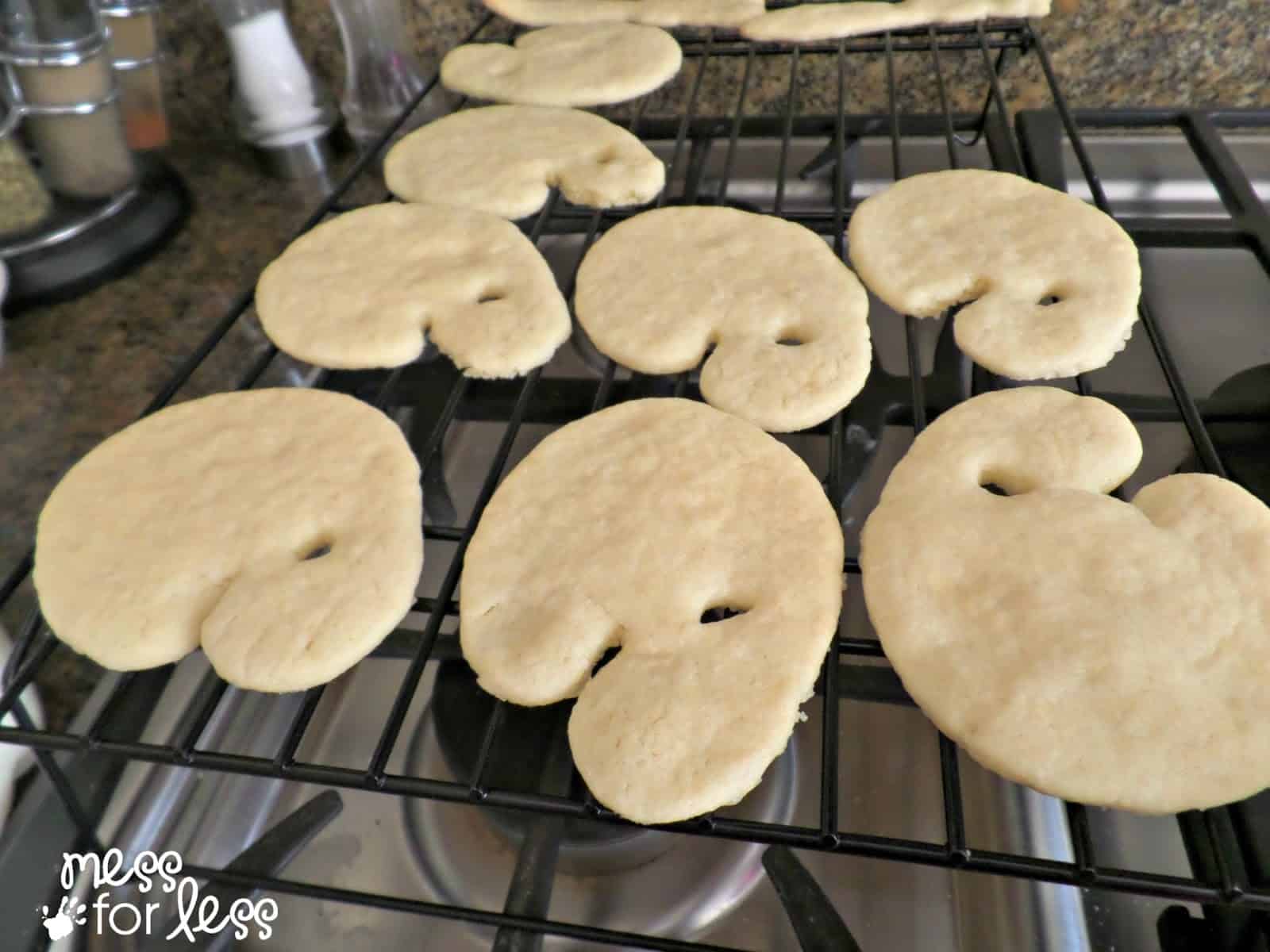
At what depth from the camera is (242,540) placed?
58cm

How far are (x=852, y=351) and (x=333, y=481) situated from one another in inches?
14.6

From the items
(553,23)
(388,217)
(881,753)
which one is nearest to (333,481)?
(388,217)

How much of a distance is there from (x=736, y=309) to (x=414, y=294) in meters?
0.26

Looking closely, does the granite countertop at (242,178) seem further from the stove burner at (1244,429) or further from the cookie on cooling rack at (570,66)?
the stove burner at (1244,429)

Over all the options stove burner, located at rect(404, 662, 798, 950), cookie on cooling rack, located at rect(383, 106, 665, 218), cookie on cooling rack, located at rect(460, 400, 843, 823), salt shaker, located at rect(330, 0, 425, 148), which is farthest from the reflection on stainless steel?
salt shaker, located at rect(330, 0, 425, 148)

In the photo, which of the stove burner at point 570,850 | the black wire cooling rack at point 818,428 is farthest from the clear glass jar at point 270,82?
the stove burner at point 570,850

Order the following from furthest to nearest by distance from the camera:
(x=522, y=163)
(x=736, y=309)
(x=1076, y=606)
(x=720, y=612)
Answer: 1. (x=522, y=163)
2. (x=736, y=309)
3. (x=720, y=612)
4. (x=1076, y=606)

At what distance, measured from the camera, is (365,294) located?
75 cm

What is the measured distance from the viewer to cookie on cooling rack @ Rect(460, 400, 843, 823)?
1.51 feet

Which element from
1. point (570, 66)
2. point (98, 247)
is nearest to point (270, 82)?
point (98, 247)

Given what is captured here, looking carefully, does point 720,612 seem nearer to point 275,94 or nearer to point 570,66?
point 570,66

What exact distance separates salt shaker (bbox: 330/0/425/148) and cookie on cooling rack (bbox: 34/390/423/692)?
0.56 metres

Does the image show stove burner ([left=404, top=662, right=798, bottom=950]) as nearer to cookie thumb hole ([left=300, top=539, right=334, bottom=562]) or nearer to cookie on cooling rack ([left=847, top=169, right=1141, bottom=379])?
cookie thumb hole ([left=300, top=539, right=334, bottom=562])

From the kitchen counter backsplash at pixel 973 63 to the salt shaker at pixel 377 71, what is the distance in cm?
5
